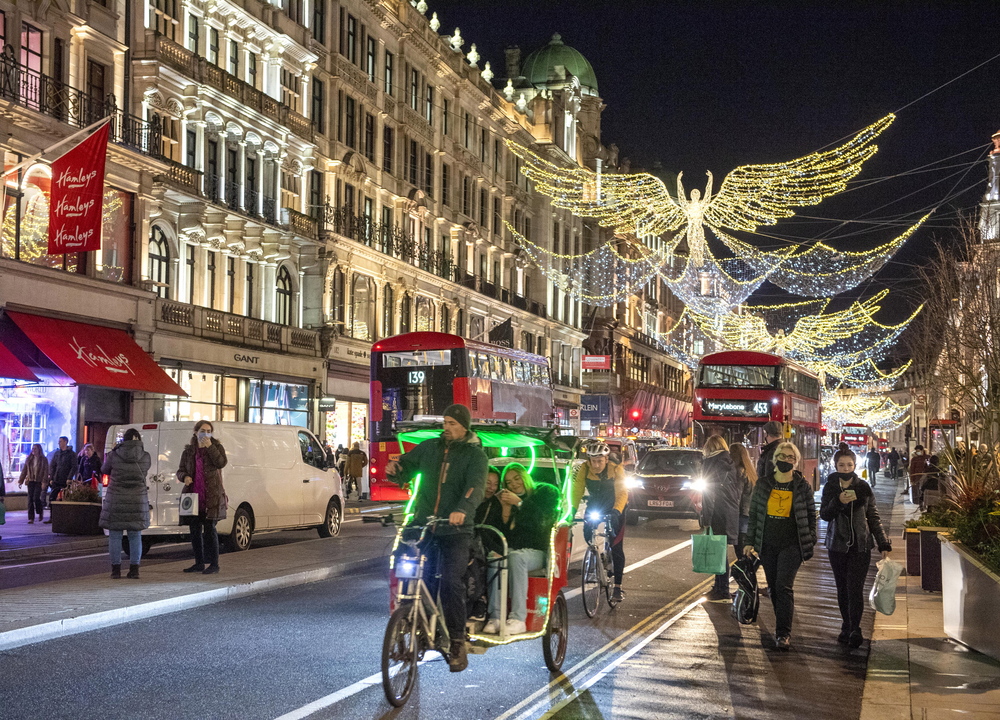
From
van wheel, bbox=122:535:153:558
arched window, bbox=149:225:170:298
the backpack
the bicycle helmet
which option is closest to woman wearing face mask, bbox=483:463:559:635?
the backpack

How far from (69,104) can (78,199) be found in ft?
15.9

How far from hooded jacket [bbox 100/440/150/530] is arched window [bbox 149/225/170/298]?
1896 centimetres

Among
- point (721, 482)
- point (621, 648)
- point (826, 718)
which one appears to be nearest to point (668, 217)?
point (721, 482)

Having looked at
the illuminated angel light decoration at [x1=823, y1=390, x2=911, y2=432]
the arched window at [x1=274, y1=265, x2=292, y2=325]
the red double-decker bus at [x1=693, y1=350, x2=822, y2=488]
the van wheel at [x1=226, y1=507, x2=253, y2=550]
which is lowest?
the van wheel at [x1=226, y1=507, x2=253, y2=550]

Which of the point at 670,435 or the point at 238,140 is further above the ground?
the point at 238,140

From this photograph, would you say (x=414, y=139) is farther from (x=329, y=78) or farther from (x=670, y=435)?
(x=670, y=435)

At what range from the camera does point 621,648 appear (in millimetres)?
10508

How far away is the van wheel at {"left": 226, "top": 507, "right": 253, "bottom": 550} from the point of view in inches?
760

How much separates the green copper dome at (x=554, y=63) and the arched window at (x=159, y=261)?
→ 4910 cm

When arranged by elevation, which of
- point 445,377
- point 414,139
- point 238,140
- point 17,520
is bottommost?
point 17,520

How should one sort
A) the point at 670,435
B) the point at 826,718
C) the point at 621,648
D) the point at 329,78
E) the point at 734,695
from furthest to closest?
1. the point at 670,435
2. the point at 329,78
3. the point at 621,648
4. the point at 734,695
5. the point at 826,718

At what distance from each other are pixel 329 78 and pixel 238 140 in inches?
281

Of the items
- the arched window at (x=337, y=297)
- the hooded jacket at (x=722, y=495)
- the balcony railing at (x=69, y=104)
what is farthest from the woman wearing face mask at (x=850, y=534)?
the arched window at (x=337, y=297)

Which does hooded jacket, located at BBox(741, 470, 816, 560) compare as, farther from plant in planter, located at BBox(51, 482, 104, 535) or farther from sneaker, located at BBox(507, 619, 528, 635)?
plant in planter, located at BBox(51, 482, 104, 535)
